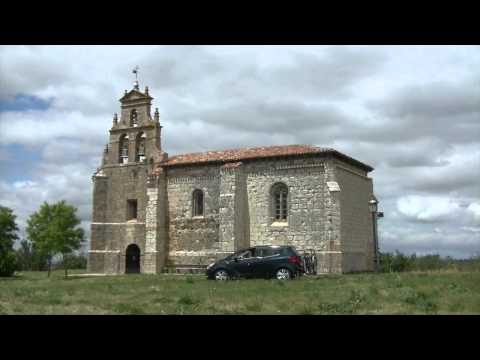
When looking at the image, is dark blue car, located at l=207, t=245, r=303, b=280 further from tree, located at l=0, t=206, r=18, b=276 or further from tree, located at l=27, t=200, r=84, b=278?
tree, located at l=0, t=206, r=18, b=276

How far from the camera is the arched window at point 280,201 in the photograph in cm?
2797

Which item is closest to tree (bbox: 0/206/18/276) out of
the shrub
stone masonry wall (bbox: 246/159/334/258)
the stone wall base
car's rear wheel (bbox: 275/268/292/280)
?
the shrub

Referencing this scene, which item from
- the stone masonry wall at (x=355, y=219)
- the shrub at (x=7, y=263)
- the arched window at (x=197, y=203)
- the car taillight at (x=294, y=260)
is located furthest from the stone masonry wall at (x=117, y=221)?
the car taillight at (x=294, y=260)

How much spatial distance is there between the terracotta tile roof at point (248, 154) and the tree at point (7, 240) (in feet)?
34.8

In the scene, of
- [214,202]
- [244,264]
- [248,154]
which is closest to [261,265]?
[244,264]

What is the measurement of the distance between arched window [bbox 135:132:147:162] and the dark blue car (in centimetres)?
1359

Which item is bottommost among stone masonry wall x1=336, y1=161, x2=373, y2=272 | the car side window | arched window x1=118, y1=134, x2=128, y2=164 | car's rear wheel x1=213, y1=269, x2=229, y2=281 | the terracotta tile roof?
car's rear wheel x1=213, y1=269, x2=229, y2=281

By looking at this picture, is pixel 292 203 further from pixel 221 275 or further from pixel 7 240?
pixel 7 240

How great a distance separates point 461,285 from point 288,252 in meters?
7.38

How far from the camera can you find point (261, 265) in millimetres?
20781

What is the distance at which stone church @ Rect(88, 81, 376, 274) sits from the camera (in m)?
27.0

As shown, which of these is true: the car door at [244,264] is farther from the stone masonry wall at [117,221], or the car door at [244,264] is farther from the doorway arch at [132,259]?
the doorway arch at [132,259]
